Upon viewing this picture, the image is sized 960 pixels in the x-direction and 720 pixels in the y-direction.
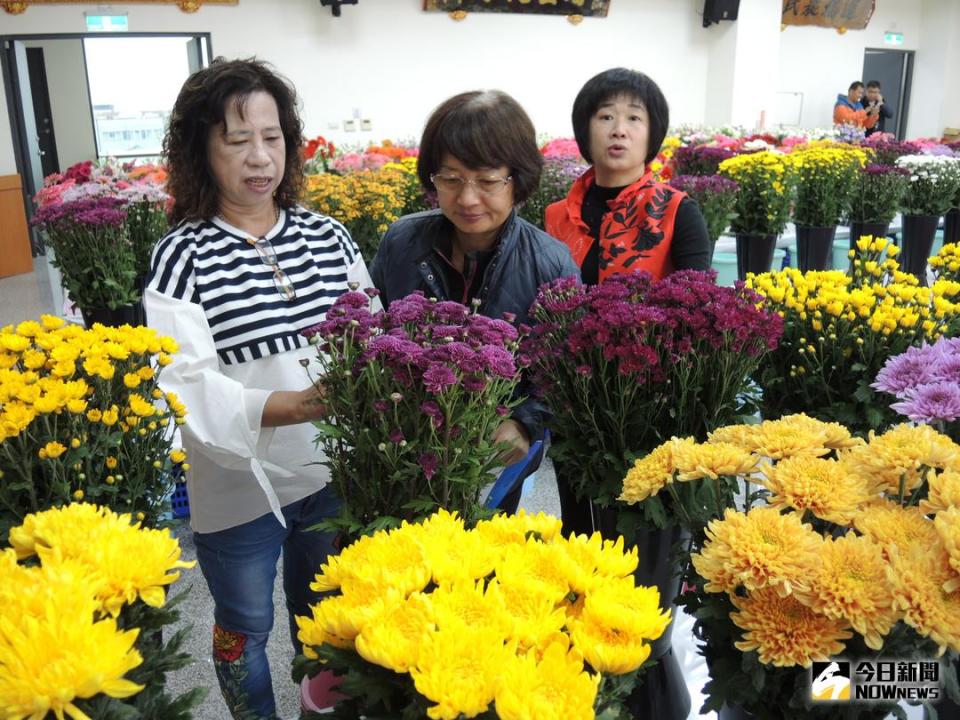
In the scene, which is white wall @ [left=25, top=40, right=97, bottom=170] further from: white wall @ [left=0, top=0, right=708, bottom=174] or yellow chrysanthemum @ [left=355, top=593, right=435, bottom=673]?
yellow chrysanthemum @ [left=355, top=593, right=435, bottom=673]

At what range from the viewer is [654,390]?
1241mm

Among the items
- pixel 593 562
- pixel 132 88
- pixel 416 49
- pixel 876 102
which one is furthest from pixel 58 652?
pixel 876 102

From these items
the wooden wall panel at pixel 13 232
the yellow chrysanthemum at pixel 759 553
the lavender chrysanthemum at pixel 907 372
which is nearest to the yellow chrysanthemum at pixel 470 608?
the yellow chrysanthemum at pixel 759 553

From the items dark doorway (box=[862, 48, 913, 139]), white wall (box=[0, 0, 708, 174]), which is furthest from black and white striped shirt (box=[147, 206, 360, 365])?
dark doorway (box=[862, 48, 913, 139])

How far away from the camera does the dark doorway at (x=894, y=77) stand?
586 inches

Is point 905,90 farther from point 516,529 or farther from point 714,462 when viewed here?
point 516,529

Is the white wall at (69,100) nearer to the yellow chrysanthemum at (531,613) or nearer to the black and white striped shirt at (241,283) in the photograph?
the black and white striped shirt at (241,283)

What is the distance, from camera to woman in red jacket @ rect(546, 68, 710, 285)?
204 centimetres

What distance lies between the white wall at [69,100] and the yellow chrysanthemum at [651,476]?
38.1 ft

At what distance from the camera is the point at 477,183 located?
143 centimetres

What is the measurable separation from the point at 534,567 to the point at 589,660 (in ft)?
0.38

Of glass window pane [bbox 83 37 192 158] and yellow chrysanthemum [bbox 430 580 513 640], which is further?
glass window pane [bbox 83 37 192 158]

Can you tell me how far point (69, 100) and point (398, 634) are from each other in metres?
12.1

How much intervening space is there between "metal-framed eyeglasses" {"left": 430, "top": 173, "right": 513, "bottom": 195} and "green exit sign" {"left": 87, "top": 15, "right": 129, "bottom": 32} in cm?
889
